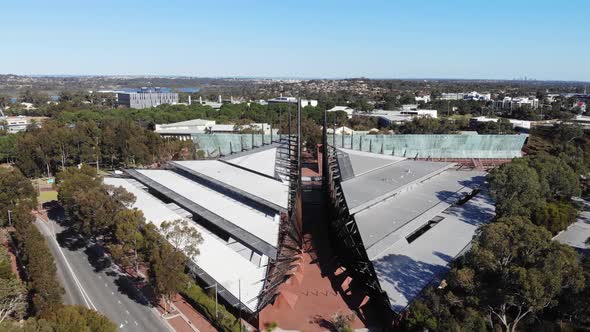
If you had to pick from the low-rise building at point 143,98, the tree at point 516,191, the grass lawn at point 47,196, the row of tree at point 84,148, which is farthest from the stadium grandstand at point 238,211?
the low-rise building at point 143,98

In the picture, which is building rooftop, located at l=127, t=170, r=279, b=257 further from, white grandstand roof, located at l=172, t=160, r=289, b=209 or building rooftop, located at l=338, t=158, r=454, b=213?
building rooftop, located at l=338, t=158, r=454, b=213

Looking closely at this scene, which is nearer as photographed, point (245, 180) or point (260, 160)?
point (245, 180)

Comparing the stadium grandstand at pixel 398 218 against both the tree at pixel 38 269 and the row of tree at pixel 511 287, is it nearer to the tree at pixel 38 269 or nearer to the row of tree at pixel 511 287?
the row of tree at pixel 511 287

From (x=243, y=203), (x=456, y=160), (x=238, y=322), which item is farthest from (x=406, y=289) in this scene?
(x=456, y=160)

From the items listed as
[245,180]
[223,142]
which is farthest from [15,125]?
[245,180]

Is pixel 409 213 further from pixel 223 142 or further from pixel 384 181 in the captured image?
pixel 223 142

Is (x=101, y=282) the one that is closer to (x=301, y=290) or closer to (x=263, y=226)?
(x=263, y=226)
